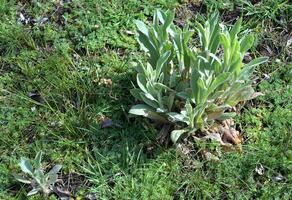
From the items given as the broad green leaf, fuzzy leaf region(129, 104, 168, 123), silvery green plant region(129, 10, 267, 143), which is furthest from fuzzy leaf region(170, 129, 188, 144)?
the broad green leaf

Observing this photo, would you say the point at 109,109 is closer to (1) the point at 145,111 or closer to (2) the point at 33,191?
(1) the point at 145,111

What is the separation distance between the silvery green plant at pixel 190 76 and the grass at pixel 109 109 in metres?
0.24

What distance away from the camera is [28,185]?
10.5 ft

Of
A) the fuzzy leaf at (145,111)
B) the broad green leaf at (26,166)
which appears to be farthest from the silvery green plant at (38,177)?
the fuzzy leaf at (145,111)

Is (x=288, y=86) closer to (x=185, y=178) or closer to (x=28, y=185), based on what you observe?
(x=185, y=178)

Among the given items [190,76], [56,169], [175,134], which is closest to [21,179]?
[56,169]

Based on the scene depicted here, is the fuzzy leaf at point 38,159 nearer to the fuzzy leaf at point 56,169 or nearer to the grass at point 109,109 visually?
the fuzzy leaf at point 56,169

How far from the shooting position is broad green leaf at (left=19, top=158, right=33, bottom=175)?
3008 millimetres

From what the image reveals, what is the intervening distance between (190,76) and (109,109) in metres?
0.66

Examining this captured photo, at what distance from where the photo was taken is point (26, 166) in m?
3.03

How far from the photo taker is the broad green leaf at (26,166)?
3.01m

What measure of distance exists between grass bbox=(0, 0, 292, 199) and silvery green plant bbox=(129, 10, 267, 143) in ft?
0.79

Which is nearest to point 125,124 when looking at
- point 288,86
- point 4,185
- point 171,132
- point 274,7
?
point 171,132

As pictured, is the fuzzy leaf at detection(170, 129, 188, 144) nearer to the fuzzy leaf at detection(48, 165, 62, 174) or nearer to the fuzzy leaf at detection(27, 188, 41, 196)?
the fuzzy leaf at detection(48, 165, 62, 174)
